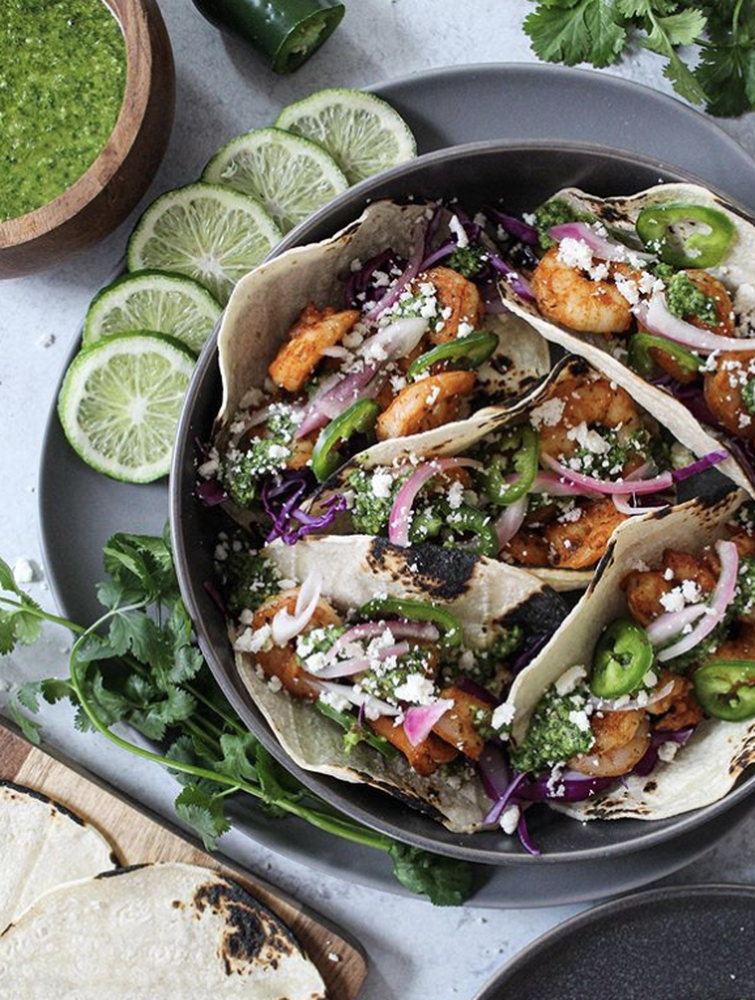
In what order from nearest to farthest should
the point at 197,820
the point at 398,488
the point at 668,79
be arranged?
1. the point at 398,488
2. the point at 197,820
3. the point at 668,79

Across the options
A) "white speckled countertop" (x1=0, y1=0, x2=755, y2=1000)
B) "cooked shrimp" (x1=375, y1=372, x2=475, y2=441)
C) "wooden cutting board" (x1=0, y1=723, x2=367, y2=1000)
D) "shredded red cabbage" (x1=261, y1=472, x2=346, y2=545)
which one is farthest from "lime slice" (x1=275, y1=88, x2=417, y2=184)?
"wooden cutting board" (x1=0, y1=723, x2=367, y2=1000)

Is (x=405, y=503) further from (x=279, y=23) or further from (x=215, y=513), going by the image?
(x=279, y=23)

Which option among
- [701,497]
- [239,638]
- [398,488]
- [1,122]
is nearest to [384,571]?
[398,488]

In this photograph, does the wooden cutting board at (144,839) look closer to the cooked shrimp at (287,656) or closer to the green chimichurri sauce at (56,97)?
the cooked shrimp at (287,656)

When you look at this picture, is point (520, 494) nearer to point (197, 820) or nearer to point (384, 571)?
point (384, 571)

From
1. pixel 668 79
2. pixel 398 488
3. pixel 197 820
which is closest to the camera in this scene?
pixel 398 488

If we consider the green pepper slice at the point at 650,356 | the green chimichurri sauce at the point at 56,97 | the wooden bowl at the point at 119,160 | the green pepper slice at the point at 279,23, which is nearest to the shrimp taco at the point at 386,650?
the green pepper slice at the point at 650,356
